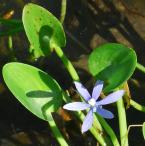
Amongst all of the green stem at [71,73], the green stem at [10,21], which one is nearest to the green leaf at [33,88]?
the green stem at [71,73]

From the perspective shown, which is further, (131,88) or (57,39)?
(131,88)

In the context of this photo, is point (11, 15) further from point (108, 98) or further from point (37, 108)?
point (108, 98)

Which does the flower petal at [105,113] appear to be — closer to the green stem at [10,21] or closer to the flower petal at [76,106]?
the flower petal at [76,106]

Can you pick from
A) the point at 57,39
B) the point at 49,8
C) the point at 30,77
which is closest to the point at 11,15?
the point at 49,8

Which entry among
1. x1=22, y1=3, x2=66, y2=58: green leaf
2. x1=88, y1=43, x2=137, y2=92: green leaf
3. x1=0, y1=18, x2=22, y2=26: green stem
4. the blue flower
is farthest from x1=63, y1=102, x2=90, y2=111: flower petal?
x1=0, y1=18, x2=22, y2=26: green stem

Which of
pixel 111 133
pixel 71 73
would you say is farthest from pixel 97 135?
pixel 71 73

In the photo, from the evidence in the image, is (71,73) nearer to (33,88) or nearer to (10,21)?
(33,88)
